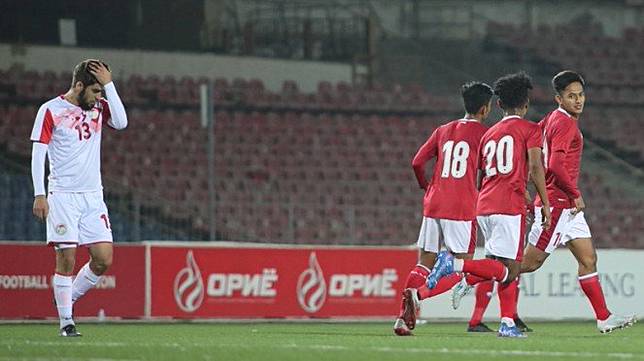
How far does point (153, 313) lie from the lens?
1700 cm

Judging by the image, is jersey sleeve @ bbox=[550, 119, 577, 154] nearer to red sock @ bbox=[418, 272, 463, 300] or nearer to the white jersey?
red sock @ bbox=[418, 272, 463, 300]

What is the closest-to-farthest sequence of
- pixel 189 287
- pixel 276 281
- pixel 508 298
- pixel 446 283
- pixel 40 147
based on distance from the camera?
pixel 40 147 → pixel 508 298 → pixel 446 283 → pixel 189 287 → pixel 276 281

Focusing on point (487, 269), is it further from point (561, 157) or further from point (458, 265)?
point (561, 157)

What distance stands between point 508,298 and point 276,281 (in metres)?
5.99

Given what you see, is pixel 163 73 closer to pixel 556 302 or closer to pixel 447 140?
pixel 556 302

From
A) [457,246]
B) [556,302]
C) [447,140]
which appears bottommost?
[556,302]

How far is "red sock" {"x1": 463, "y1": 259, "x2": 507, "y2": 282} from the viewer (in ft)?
38.7

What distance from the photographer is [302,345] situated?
10.7 m

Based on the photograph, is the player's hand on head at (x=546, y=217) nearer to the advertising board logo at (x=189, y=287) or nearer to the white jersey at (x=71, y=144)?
the white jersey at (x=71, y=144)

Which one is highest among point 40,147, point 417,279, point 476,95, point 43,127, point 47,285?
point 476,95

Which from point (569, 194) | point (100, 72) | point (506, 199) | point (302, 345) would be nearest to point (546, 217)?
point (506, 199)

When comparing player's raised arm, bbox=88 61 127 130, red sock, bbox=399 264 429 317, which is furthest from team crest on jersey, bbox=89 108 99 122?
red sock, bbox=399 264 429 317

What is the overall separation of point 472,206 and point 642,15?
72.5ft

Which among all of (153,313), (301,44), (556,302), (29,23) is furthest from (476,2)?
(153,313)
